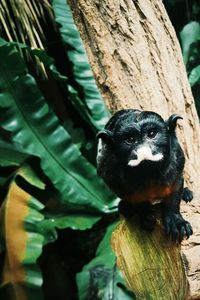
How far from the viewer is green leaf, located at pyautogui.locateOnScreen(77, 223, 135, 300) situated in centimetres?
295

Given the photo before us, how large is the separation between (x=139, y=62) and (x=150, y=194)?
0.73 meters

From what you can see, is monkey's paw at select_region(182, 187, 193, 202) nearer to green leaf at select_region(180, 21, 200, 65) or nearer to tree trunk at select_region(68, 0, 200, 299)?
tree trunk at select_region(68, 0, 200, 299)

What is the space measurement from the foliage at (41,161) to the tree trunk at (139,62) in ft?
2.32

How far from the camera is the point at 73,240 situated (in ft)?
13.0

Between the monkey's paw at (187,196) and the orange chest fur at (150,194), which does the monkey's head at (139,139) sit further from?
the monkey's paw at (187,196)

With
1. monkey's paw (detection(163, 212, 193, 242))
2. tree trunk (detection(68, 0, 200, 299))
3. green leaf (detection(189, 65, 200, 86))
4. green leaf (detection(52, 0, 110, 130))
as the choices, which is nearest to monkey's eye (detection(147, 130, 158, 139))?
monkey's paw (detection(163, 212, 193, 242))

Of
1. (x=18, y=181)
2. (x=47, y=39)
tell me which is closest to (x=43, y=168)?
(x=18, y=181)

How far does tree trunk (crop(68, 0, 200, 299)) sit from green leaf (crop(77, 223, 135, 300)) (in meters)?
0.90

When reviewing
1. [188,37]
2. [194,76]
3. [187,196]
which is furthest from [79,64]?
[187,196]

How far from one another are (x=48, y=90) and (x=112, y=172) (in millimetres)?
2187

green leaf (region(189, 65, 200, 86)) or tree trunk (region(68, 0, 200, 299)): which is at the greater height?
tree trunk (region(68, 0, 200, 299))

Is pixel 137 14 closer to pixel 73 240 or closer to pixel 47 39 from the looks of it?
pixel 47 39

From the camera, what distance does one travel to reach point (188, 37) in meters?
3.88

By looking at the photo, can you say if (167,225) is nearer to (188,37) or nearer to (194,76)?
(194,76)
